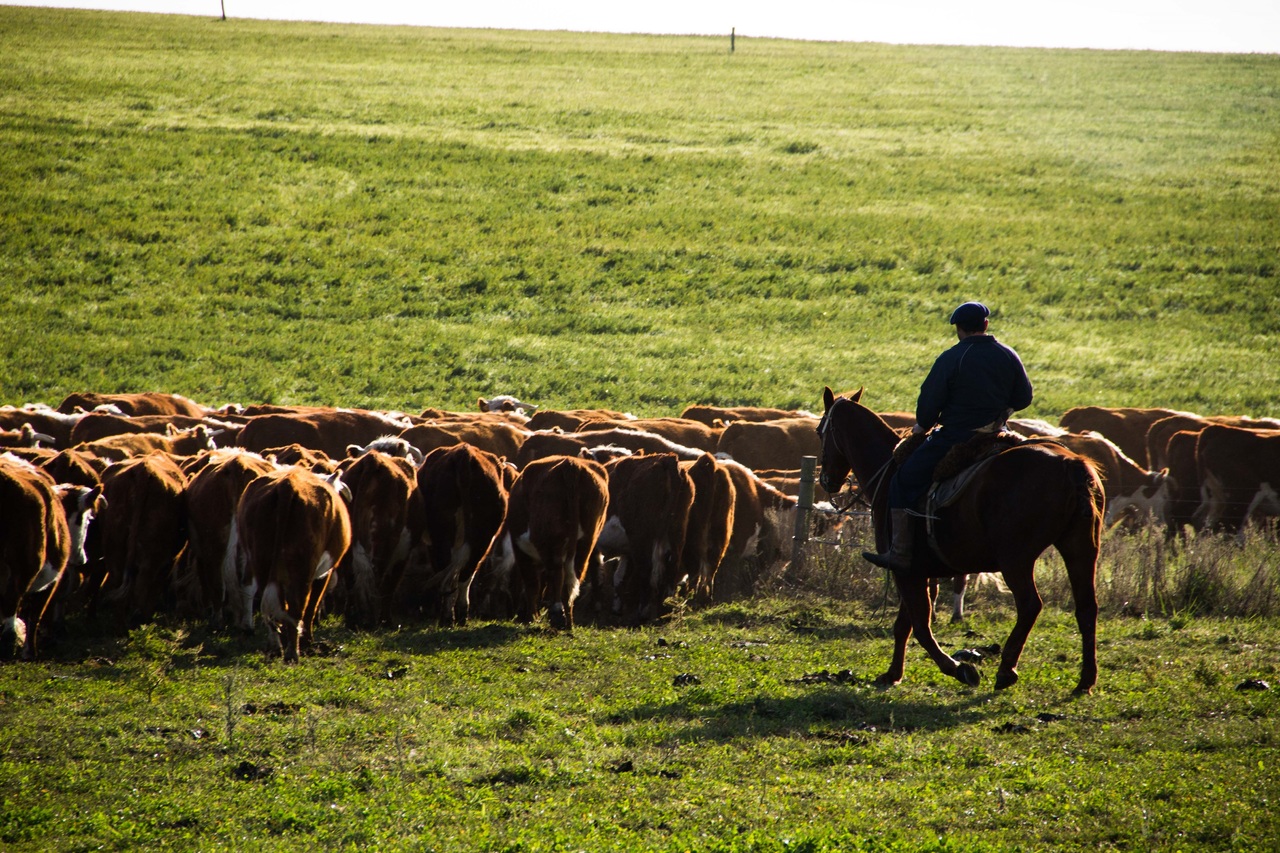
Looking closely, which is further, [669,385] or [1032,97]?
[1032,97]

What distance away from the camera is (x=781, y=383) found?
1199 inches

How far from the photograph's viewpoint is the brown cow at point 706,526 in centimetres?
1253

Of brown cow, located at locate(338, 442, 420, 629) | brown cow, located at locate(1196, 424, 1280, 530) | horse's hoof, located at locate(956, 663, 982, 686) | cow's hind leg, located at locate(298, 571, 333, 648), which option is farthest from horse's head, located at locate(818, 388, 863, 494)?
brown cow, located at locate(1196, 424, 1280, 530)

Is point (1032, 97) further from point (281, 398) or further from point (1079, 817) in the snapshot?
point (1079, 817)

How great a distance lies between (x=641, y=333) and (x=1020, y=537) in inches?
1067

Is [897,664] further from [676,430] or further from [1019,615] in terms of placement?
[676,430]

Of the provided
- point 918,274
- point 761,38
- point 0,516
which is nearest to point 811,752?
point 0,516

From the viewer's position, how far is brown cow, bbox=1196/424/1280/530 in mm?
16641

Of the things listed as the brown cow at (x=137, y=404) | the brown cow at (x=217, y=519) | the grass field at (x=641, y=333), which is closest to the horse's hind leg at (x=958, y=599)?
the grass field at (x=641, y=333)

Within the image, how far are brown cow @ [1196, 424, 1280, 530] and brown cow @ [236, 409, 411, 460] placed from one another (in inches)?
467

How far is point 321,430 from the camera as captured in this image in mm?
18344

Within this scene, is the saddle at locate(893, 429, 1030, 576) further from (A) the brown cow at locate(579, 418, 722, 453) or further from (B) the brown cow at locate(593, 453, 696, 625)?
(A) the brown cow at locate(579, 418, 722, 453)

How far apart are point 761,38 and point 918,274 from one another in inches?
2146

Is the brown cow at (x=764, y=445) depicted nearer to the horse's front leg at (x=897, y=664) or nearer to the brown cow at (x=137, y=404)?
the brown cow at (x=137, y=404)
